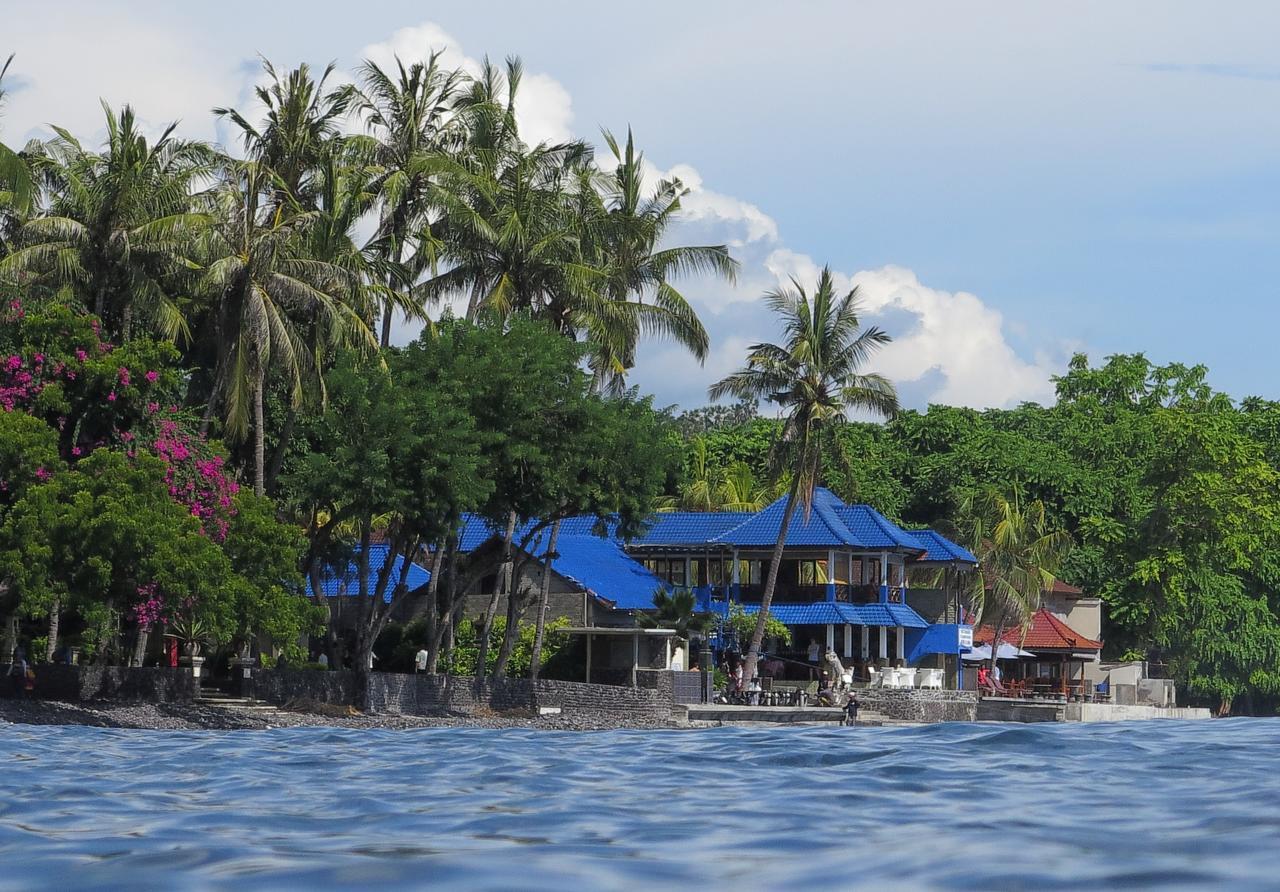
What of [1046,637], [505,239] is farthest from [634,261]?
[1046,637]

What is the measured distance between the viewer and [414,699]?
1399 inches

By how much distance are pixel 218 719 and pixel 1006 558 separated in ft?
118

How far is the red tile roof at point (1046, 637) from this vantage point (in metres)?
63.2

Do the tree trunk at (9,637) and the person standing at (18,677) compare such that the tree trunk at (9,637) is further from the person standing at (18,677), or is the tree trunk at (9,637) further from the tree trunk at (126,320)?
the tree trunk at (126,320)

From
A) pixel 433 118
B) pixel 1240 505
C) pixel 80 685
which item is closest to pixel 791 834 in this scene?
pixel 80 685

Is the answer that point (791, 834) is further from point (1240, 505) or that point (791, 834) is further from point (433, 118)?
point (1240, 505)

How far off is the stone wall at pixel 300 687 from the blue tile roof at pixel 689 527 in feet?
63.6

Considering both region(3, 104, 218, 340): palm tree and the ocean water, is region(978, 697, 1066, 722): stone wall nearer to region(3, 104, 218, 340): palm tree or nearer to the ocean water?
region(3, 104, 218, 340): palm tree

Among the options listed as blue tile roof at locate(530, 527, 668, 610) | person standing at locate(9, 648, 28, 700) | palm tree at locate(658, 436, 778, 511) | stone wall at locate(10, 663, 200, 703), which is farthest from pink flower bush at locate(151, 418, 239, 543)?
palm tree at locate(658, 436, 778, 511)

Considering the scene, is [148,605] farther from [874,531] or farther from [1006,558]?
[1006,558]

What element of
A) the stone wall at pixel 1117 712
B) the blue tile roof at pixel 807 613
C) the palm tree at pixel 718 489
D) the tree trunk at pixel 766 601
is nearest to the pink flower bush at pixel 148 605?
the tree trunk at pixel 766 601

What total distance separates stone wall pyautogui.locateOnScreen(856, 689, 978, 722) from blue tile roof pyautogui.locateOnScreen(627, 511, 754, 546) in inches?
367

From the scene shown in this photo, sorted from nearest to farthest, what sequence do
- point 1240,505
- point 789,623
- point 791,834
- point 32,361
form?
point 791,834 → point 32,361 → point 789,623 → point 1240,505

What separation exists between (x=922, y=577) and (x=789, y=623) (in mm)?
18002
